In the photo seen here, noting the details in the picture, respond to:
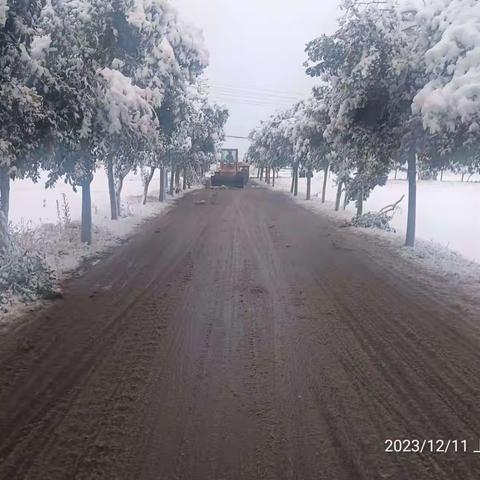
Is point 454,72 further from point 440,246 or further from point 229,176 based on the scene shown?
point 229,176

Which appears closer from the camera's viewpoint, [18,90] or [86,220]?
[18,90]

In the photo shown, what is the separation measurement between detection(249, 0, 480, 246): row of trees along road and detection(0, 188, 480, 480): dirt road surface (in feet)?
9.56

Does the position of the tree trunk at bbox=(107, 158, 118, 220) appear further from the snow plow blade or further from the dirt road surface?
the snow plow blade

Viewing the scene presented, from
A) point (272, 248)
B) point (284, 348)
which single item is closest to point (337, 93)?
point (272, 248)

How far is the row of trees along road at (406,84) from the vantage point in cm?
805

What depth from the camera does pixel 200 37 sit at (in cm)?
1425

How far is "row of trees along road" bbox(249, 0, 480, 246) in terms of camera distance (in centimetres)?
805

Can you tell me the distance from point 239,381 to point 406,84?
8092 millimetres

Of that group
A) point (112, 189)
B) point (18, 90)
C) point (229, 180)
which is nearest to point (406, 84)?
point (18, 90)

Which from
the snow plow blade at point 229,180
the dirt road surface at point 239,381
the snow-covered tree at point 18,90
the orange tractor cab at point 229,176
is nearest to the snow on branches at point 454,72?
the dirt road surface at point 239,381

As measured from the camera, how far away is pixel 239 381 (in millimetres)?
4387

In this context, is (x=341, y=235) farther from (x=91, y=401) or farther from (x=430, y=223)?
(x=91, y=401)

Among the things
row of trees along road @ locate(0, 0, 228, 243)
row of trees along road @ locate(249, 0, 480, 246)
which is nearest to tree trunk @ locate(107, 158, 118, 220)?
row of trees along road @ locate(0, 0, 228, 243)

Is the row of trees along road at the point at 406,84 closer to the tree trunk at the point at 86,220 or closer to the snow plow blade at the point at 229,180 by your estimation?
the tree trunk at the point at 86,220
